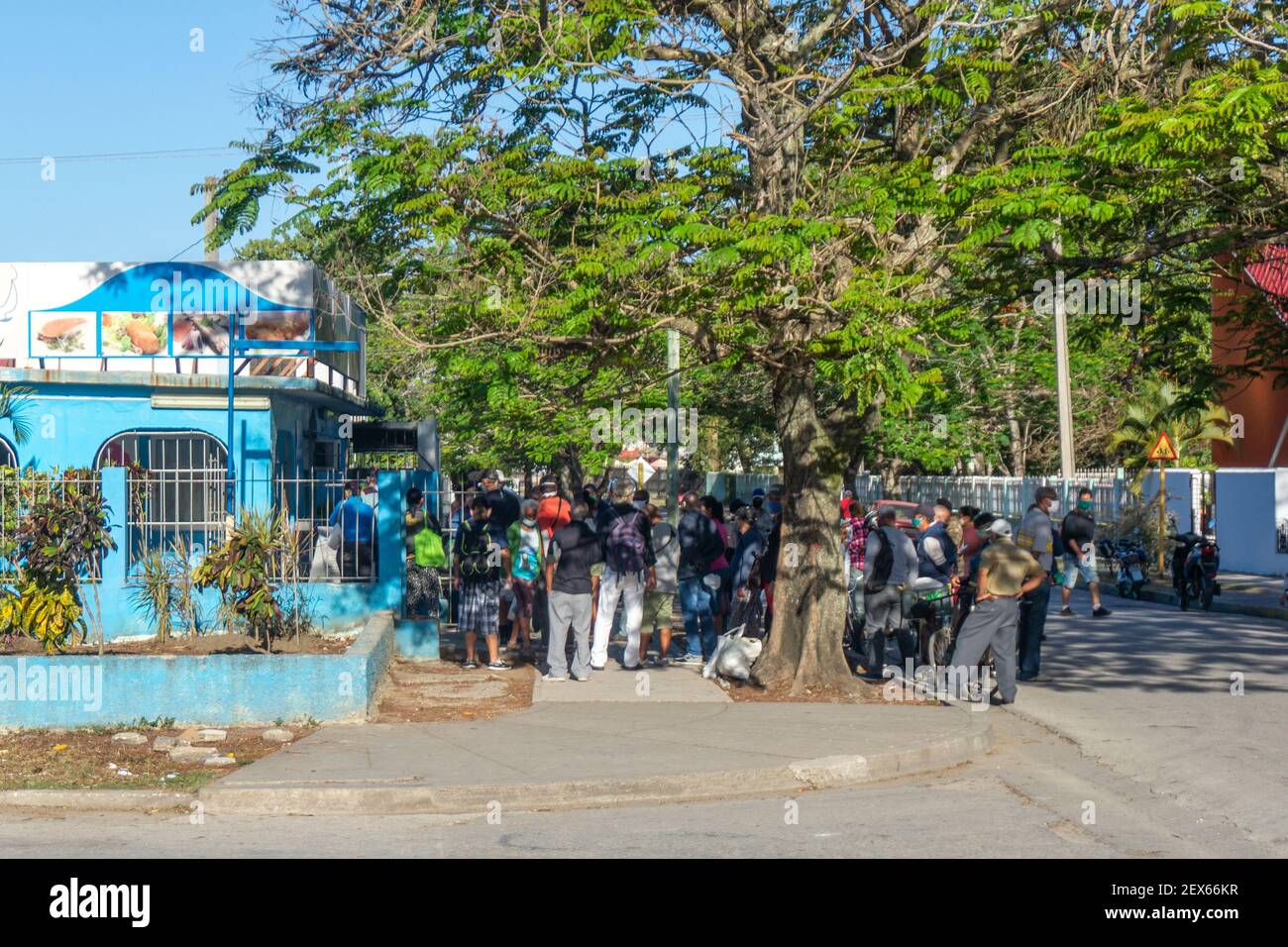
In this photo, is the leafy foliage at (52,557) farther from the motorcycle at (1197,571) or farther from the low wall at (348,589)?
the motorcycle at (1197,571)

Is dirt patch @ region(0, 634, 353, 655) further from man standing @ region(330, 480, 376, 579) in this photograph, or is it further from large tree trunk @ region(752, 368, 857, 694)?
large tree trunk @ region(752, 368, 857, 694)

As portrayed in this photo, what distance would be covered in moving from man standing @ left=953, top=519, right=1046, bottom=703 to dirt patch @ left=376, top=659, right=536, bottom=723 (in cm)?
397

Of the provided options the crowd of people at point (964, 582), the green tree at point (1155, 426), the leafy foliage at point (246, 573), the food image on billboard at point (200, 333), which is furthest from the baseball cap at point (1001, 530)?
the green tree at point (1155, 426)

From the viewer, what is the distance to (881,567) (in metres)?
14.1

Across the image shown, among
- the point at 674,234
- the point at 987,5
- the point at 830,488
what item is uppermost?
the point at 987,5

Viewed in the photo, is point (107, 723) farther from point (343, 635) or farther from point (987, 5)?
point (987, 5)

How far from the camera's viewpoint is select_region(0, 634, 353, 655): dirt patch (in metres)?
12.9

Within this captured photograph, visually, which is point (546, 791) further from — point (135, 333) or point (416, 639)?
point (135, 333)

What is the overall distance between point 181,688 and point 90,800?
225cm

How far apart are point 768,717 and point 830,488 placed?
2.40 metres

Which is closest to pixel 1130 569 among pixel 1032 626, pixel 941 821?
pixel 1032 626

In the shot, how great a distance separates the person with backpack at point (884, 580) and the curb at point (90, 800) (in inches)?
289
